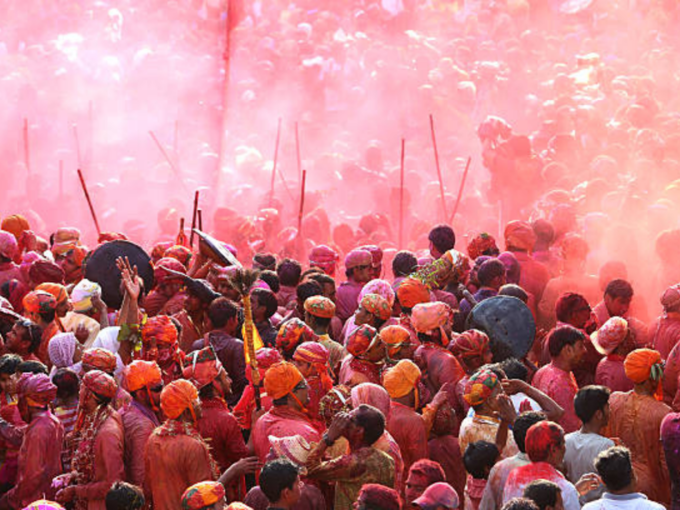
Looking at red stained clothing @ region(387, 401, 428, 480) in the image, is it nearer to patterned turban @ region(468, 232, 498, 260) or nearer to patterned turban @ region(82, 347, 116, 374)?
patterned turban @ region(82, 347, 116, 374)

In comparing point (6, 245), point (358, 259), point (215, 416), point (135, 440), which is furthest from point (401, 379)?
point (6, 245)

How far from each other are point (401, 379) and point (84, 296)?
222 centimetres

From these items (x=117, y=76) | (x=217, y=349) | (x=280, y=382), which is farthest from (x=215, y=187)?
(x=280, y=382)

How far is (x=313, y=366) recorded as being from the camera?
19.7 feet

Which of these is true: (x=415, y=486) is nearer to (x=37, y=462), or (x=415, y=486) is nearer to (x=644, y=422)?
(x=644, y=422)

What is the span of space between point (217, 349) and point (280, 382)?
1.13 meters

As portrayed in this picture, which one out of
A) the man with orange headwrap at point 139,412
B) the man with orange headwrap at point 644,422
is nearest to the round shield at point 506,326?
the man with orange headwrap at point 644,422

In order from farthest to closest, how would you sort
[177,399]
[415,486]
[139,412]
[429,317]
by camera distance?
[429,317] < [139,412] < [177,399] < [415,486]

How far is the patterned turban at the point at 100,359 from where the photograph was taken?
5.89 metres

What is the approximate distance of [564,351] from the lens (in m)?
6.30

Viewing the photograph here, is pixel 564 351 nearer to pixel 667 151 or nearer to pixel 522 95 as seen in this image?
pixel 667 151

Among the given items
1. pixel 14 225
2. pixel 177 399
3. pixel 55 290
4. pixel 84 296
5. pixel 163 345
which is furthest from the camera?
pixel 14 225

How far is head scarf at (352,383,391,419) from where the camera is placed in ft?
18.4

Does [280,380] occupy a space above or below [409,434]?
above
